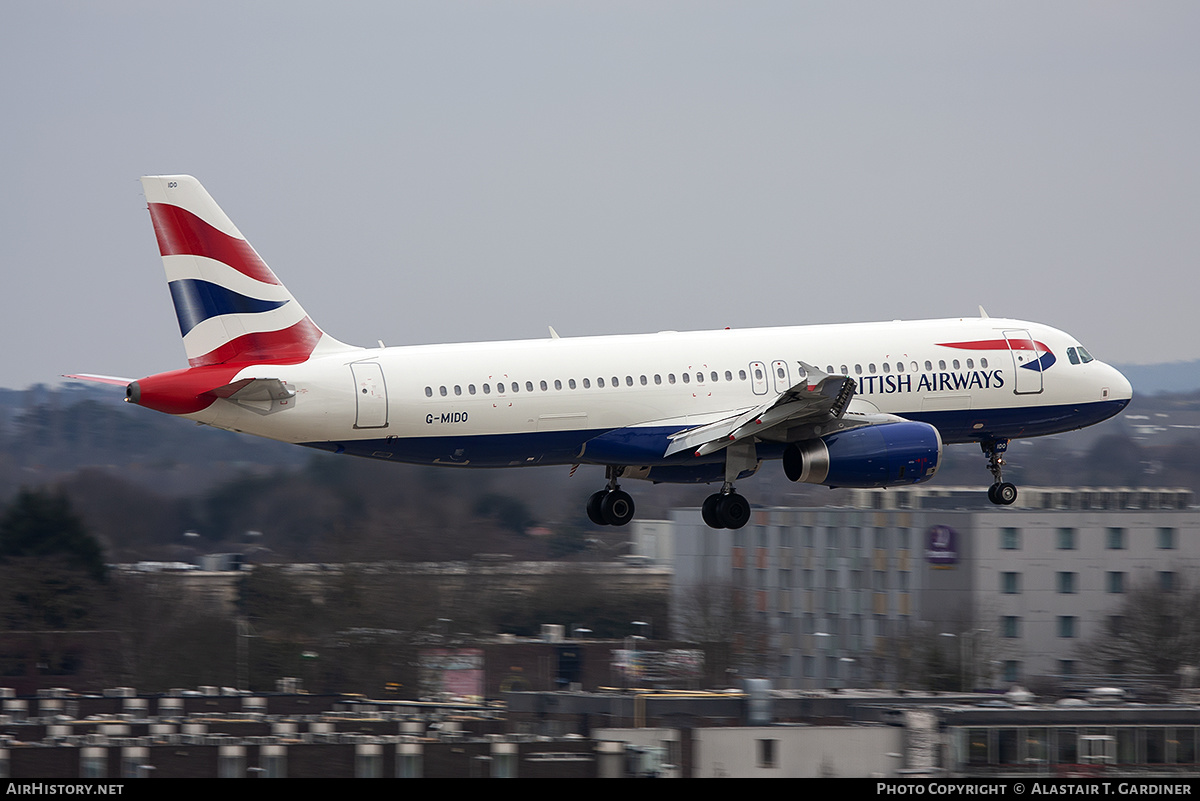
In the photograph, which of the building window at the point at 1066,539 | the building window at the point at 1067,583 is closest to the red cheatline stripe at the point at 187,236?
Result: the building window at the point at 1066,539

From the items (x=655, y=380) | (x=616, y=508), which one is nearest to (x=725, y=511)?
(x=616, y=508)

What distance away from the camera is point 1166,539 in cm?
9631

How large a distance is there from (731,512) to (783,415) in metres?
4.22

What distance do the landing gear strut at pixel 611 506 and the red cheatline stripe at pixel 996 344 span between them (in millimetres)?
10239

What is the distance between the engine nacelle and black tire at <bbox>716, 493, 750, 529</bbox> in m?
2.49

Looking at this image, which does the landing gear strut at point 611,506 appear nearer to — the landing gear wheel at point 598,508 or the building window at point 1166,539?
the landing gear wheel at point 598,508

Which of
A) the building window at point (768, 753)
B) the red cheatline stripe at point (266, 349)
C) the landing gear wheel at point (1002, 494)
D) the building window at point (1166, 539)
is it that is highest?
the red cheatline stripe at point (266, 349)

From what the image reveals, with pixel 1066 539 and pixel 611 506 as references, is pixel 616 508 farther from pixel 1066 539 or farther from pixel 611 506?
pixel 1066 539

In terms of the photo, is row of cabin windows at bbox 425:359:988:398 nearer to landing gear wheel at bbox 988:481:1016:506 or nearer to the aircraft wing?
the aircraft wing

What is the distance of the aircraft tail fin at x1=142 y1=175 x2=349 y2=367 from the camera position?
44.5 meters

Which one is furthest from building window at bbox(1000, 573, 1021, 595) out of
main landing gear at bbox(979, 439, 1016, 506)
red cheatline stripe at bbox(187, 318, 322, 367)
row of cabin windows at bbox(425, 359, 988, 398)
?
red cheatline stripe at bbox(187, 318, 322, 367)

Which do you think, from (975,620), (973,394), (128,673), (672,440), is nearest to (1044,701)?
(975,620)

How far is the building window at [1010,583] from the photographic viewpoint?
93.9 m

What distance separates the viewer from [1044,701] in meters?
74.3
